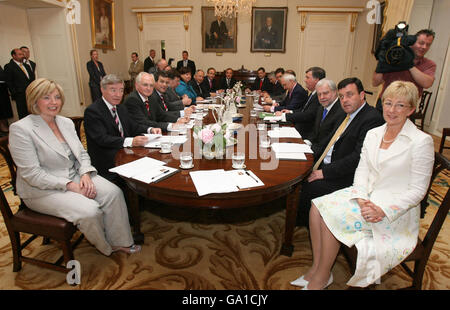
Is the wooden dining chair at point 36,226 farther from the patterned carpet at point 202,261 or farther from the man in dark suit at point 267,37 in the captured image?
the man in dark suit at point 267,37

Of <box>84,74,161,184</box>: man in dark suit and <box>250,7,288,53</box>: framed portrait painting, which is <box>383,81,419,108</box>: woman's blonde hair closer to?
<box>84,74,161,184</box>: man in dark suit

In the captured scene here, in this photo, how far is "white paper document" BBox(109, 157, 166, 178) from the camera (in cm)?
181

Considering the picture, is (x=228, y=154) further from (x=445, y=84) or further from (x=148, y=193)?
(x=445, y=84)

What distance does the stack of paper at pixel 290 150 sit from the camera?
215cm

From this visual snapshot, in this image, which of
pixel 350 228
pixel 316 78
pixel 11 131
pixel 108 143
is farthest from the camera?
pixel 316 78

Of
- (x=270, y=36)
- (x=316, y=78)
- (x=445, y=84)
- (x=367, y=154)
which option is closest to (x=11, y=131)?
(x=367, y=154)

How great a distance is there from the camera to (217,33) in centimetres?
897

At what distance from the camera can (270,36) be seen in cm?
888

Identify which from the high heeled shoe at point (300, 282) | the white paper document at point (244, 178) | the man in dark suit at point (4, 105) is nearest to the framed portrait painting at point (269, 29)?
the man in dark suit at point (4, 105)

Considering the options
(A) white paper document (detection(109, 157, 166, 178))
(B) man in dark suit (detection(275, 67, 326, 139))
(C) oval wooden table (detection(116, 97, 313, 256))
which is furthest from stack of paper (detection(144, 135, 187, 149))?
(B) man in dark suit (detection(275, 67, 326, 139))

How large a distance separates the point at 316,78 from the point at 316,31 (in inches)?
241

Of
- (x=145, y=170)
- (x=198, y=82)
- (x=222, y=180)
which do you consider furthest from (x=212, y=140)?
(x=198, y=82)

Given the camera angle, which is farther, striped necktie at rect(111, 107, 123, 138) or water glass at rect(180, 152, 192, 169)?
striped necktie at rect(111, 107, 123, 138)

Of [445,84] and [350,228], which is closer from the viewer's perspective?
[350,228]
